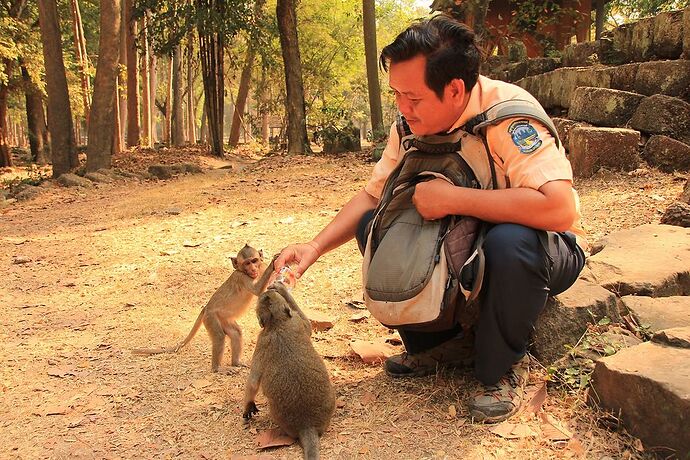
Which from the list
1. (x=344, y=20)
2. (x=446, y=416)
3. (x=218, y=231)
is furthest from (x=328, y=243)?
(x=344, y=20)

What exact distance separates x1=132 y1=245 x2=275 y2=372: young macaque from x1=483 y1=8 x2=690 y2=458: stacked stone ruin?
6.26ft

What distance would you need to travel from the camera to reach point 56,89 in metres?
11.9

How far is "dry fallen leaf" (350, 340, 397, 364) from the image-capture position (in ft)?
11.1

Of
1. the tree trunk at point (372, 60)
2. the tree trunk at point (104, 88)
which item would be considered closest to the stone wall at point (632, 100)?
the tree trunk at point (372, 60)

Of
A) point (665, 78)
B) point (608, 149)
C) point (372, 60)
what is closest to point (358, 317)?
point (608, 149)

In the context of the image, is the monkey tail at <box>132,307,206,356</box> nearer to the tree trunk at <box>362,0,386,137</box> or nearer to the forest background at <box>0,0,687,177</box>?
the forest background at <box>0,0,687,177</box>

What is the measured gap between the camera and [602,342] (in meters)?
2.95

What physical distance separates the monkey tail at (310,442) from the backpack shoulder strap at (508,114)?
4.88 feet

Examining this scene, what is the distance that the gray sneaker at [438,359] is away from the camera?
2980 millimetres

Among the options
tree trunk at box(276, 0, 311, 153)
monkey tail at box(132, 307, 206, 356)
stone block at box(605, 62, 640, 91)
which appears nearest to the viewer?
monkey tail at box(132, 307, 206, 356)

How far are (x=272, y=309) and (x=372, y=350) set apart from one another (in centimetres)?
84

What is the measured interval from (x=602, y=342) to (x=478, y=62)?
152 cm

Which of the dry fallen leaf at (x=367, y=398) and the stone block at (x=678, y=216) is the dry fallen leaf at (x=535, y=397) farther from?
the stone block at (x=678, y=216)

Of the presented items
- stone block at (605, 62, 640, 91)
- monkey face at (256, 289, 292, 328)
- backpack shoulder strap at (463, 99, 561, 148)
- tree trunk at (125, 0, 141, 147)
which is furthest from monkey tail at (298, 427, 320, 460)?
tree trunk at (125, 0, 141, 147)
